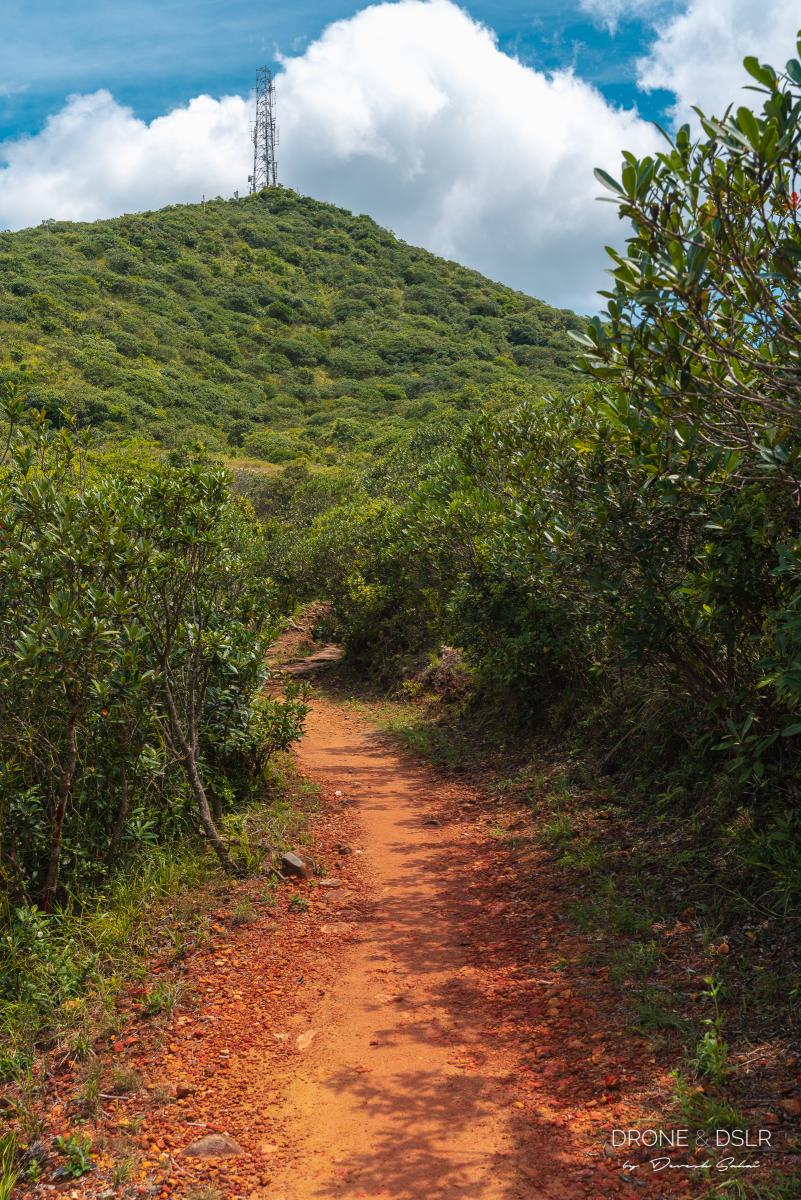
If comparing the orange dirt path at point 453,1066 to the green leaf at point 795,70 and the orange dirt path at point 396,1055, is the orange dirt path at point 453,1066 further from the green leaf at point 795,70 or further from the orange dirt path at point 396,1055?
the green leaf at point 795,70

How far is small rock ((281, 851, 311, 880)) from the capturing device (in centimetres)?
653

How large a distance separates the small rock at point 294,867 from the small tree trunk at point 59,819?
1.70 m

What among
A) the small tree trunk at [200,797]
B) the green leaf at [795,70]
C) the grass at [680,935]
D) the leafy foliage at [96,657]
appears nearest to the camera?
the green leaf at [795,70]

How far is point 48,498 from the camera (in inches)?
216

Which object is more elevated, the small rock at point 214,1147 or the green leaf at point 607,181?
the green leaf at point 607,181

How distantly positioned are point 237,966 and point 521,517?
12.5ft

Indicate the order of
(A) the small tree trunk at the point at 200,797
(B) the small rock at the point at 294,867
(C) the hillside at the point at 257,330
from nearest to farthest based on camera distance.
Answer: (A) the small tree trunk at the point at 200,797 → (B) the small rock at the point at 294,867 → (C) the hillside at the point at 257,330

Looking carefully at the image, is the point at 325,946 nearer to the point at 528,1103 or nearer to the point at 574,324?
the point at 528,1103

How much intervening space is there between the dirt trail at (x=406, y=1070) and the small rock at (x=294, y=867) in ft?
1.75

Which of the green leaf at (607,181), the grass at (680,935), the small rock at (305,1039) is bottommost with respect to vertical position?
the small rock at (305,1039)

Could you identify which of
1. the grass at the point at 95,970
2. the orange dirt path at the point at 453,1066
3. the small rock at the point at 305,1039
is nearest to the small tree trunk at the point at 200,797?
the grass at the point at 95,970

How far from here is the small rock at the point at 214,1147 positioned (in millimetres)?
3580

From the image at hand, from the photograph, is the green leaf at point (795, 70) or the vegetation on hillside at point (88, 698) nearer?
the green leaf at point (795, 70)

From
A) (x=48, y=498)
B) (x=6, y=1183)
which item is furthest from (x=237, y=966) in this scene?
(x=48, y=498)
